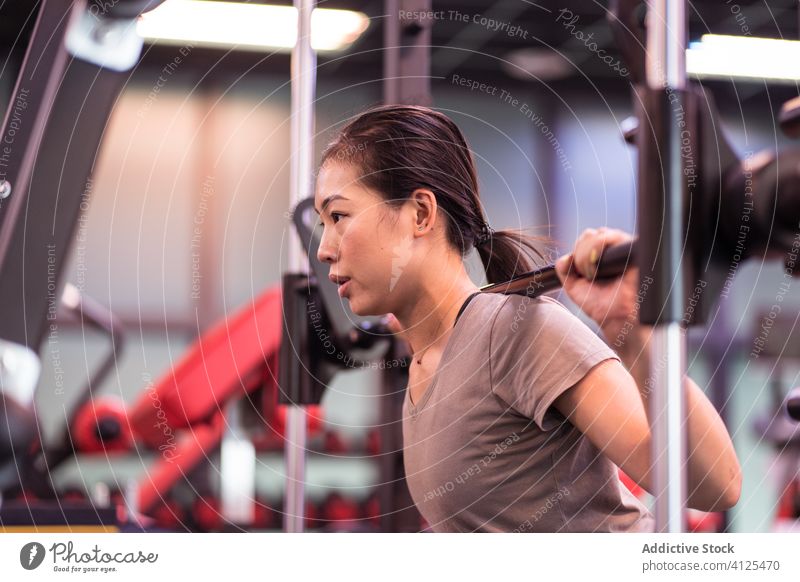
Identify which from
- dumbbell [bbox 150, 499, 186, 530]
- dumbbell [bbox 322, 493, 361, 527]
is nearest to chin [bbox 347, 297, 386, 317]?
dumbbell [bbox 150, 499, 186, 530]

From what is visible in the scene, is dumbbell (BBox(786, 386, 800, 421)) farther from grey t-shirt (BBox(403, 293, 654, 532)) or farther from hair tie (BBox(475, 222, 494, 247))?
hair tie (BBox(475, 222, 494, 247))

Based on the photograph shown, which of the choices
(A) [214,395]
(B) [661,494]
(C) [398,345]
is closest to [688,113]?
(B) [661,494]

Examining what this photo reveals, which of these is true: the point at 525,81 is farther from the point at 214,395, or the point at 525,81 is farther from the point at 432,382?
the point at 214,395

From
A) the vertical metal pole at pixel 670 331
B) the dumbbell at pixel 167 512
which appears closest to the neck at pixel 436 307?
the vertical metal pole at pixel 670 331

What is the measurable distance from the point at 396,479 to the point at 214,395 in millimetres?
729

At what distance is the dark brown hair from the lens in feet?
2.46

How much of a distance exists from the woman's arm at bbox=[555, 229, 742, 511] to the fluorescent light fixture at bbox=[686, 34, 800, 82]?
236 mm

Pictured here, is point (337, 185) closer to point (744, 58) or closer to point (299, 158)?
point (299, 158)

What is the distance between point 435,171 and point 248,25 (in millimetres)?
353

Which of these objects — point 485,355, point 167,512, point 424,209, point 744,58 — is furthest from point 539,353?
point 167,512

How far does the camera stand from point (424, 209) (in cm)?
75

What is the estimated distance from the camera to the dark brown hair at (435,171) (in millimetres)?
749

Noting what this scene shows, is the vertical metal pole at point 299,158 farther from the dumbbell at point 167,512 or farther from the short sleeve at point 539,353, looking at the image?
the dumbbell at point 167,512

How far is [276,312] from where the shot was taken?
5.87ft
